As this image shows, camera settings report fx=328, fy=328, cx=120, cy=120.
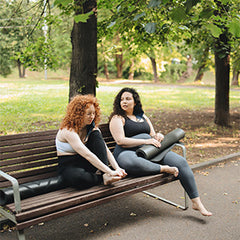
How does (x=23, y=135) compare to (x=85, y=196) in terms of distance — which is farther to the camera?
(x=23, y=135)

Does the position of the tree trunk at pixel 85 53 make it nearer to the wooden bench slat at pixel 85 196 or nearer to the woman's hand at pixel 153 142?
the woman's hand at pixel 153 142

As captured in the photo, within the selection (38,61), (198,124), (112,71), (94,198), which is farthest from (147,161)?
(112,71)

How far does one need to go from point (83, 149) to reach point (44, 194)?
1.93 ft

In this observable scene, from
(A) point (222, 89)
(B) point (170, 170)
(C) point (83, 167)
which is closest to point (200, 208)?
(B) point (170, 170)

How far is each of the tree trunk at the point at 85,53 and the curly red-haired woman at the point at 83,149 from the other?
6.38 feet

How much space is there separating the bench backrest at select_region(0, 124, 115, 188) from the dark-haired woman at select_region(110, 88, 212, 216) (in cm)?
81

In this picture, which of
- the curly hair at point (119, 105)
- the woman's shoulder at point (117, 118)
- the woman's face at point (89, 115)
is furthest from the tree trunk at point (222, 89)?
the woman's face at point (89, 115)

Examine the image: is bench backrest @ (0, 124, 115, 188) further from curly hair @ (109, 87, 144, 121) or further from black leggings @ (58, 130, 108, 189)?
curly hair @ (109, 87, 144, 121)

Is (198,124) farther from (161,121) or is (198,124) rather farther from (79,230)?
(79,230)

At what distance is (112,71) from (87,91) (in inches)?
1862

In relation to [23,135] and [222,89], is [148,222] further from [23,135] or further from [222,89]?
[222,89]

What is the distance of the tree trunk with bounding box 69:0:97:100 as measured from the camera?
18.1ft

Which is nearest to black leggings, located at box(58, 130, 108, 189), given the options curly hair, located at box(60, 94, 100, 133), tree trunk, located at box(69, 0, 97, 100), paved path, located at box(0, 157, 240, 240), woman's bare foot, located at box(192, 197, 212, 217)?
curly hair, located at box(60, 94, 100, 133)

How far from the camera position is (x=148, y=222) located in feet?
12.3
